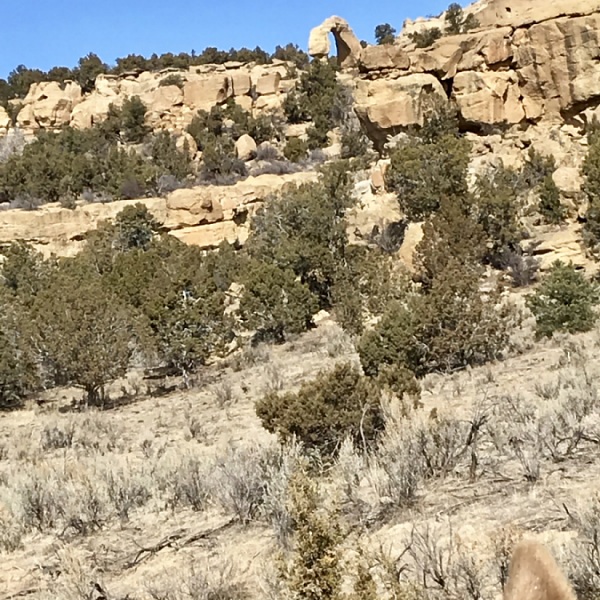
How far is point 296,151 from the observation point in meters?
32.8

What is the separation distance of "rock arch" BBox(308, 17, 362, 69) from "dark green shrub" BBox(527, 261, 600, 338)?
104 feet

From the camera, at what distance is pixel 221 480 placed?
563 centimetres

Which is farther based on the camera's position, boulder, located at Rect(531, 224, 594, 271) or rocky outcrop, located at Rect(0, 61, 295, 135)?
rocky outcrop, located at Rect(0, 61, 295, 135)

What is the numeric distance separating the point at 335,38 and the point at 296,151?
46.3 feet

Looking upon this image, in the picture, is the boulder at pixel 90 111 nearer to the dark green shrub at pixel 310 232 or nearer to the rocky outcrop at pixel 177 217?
the rocky outcrop at pixel 177 217

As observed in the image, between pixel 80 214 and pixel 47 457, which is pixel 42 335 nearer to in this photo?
pixel 47 457

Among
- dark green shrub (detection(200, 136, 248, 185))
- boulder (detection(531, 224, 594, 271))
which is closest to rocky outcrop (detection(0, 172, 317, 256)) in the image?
dark green shrub (detection(200, 136, 248, 185))

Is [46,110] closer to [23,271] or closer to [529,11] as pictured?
[23,271]

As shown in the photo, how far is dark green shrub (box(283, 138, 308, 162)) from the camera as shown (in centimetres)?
3266

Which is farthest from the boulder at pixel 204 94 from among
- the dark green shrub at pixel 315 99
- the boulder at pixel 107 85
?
the boulder at pixel 107 85

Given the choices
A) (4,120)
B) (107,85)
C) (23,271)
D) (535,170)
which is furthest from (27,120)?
(535,170)

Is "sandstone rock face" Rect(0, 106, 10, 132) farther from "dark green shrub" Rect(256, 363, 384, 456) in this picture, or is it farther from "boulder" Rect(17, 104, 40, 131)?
"dark green shrub" Rect(256, 363, 384, 456)

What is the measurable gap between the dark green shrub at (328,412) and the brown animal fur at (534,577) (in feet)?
18.7

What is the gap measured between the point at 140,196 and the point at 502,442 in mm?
25618
